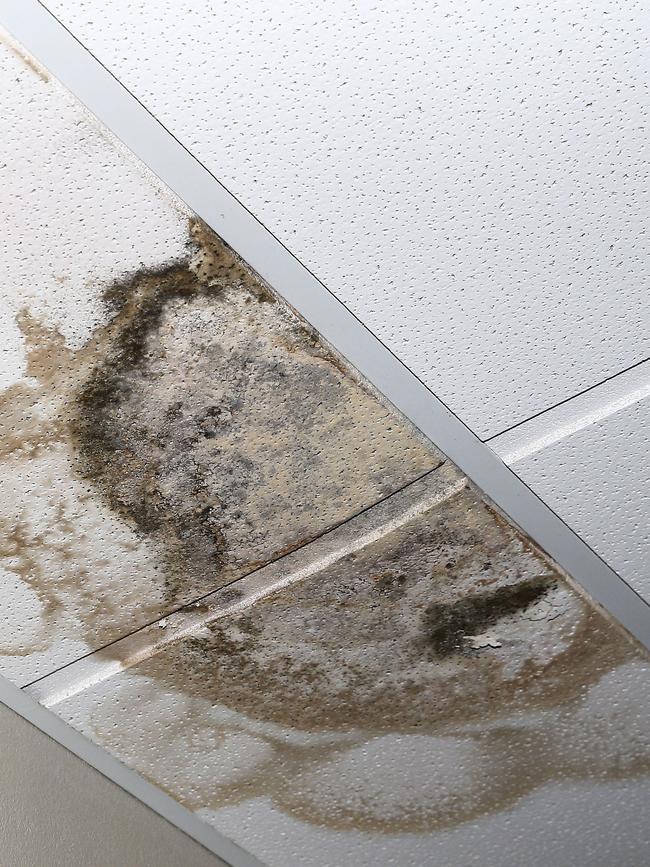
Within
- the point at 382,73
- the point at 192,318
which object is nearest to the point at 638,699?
the point at 192,318

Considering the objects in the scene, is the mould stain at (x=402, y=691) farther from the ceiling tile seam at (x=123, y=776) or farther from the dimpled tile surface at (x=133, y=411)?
the dimpled tile surface at (x=133, y=411)

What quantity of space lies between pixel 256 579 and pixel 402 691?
41 cm

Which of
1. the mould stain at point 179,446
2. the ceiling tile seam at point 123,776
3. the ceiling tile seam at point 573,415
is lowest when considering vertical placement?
the ceiling tile seam at point 123,776

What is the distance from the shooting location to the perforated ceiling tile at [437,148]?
0.85m

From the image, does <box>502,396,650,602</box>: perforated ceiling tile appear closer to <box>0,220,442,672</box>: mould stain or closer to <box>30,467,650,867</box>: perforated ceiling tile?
<box>30,467,650,867</box>: perforated ceiling tile

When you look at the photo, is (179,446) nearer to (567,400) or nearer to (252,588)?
(252,588)

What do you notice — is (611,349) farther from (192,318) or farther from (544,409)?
(192,318)

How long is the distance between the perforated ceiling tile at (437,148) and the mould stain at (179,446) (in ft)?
0.41

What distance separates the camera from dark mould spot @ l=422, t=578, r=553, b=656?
1286 millimetres

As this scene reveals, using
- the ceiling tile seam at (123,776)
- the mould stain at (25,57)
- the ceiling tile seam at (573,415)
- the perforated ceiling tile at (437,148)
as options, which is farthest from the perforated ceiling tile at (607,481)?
the ceiling tile seam at (123,776)

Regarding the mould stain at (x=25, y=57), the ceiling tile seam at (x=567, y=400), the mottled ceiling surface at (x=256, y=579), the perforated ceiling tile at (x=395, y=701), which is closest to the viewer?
the mould stain at (x=25, y=57)

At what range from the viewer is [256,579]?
1233 millimetres

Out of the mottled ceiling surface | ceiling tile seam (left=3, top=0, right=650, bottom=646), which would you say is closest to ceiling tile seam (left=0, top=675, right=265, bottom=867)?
the mottled ceiling surface

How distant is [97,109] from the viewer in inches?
34.0
